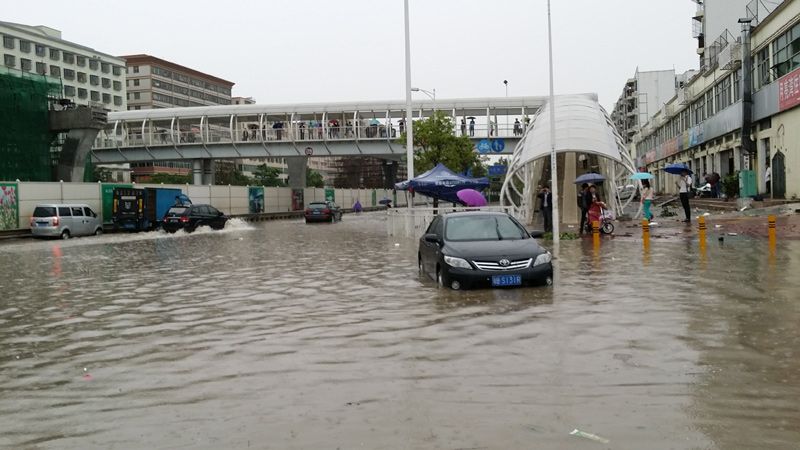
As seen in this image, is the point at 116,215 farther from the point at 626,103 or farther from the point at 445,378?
the point at 626,103

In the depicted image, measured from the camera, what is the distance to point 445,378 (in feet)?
20.0

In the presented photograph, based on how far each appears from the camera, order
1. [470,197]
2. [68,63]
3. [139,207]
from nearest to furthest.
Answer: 1. [470,197]
2. [139,207]
3. [68,63]

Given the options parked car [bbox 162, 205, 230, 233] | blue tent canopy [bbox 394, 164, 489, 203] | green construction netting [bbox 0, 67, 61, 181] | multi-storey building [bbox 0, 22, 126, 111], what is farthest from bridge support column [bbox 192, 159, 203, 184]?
blue tent canopy [bbox 394, 164, 489, 203]

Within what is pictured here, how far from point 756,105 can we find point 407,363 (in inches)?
1312

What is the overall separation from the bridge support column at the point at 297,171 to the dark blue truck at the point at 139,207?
80.7 feet

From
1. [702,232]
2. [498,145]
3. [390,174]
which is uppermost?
[390,174]

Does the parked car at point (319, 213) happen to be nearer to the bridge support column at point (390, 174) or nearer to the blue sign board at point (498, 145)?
the blue sign board at point (498, 145)

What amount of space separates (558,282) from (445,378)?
21.9 feet

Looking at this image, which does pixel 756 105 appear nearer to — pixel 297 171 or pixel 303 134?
pixel 303 134

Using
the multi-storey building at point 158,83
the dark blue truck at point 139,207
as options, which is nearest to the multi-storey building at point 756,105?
the dark blue truck at point 139,207

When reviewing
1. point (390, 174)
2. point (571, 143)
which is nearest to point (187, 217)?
point (571, 143)

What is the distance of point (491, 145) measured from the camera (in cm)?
5159

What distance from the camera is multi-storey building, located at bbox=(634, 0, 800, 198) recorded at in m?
29.4

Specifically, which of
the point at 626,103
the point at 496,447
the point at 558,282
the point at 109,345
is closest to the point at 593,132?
the point at 558,282
